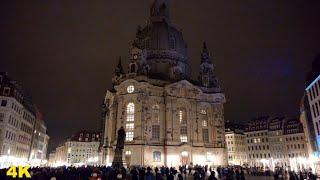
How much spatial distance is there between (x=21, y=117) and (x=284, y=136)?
8122 centimetres

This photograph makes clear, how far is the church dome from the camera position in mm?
73688

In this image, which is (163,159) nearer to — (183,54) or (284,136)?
(183,54)

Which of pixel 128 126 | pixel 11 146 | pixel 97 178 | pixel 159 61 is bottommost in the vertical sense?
pixel 97 178

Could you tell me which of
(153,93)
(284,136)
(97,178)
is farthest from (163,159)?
(284,136)

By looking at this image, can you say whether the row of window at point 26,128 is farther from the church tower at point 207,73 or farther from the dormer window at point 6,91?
the church tower at point 207,73

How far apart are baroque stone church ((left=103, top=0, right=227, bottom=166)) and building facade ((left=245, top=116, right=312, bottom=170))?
2960cm

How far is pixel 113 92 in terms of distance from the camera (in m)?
67.3

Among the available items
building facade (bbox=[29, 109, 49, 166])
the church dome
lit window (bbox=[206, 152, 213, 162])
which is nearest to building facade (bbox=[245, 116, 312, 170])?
lit window (bbox=[206, 152, 213, 162])

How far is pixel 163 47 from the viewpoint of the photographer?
7644 centimetres

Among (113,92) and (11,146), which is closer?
(11,146)

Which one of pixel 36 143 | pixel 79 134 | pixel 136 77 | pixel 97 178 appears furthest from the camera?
pixel 79 134

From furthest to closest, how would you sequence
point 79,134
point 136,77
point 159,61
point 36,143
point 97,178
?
point 79,134 < point 36,143 < point 159,61 < point 136,77 < point 97,178

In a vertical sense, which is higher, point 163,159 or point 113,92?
point 113,92

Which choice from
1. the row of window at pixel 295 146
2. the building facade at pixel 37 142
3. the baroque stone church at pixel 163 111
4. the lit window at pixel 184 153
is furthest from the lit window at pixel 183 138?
the row of window at pixel 295 146
